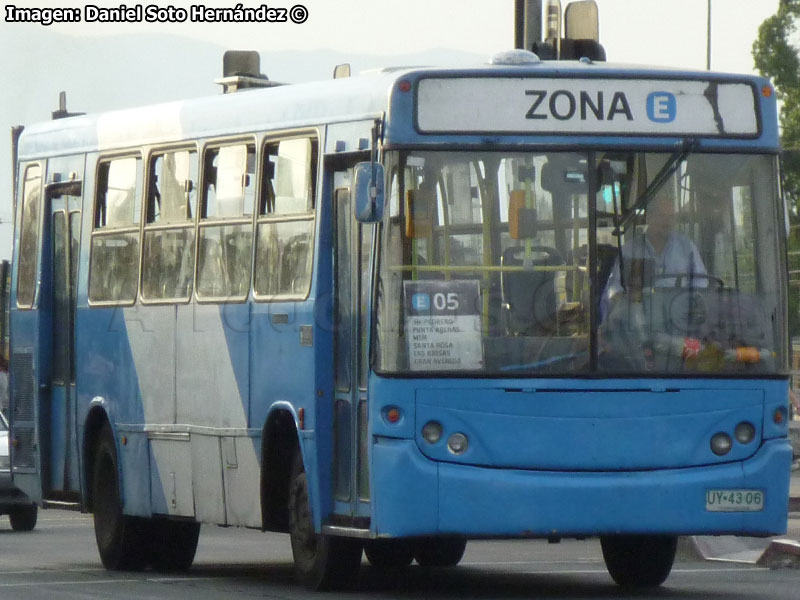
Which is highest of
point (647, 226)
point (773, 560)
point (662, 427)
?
point (647, 226)

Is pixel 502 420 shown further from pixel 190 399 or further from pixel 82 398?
pixel 82 398

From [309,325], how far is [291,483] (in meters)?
1.00

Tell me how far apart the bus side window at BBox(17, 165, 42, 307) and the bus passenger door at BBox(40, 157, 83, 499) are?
0.20 m

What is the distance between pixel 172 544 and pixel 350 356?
4.19m

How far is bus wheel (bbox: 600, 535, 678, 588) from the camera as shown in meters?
14.7

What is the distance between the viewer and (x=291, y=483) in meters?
14.2

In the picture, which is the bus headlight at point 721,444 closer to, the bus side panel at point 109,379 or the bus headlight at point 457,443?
the bus headlight at point 457,443

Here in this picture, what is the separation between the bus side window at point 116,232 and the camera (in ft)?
54.7

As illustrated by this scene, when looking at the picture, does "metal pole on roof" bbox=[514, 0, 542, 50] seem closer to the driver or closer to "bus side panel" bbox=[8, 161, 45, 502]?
"bus side panel" bbox=[8, 161, 45, 502]

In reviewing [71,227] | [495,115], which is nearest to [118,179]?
[71,227]

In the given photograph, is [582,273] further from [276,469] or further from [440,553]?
[440,553]

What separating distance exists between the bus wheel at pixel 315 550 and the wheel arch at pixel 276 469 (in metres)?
0.21

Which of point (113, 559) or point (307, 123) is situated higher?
point (307, 123)

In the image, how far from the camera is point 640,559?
14.8 metres
